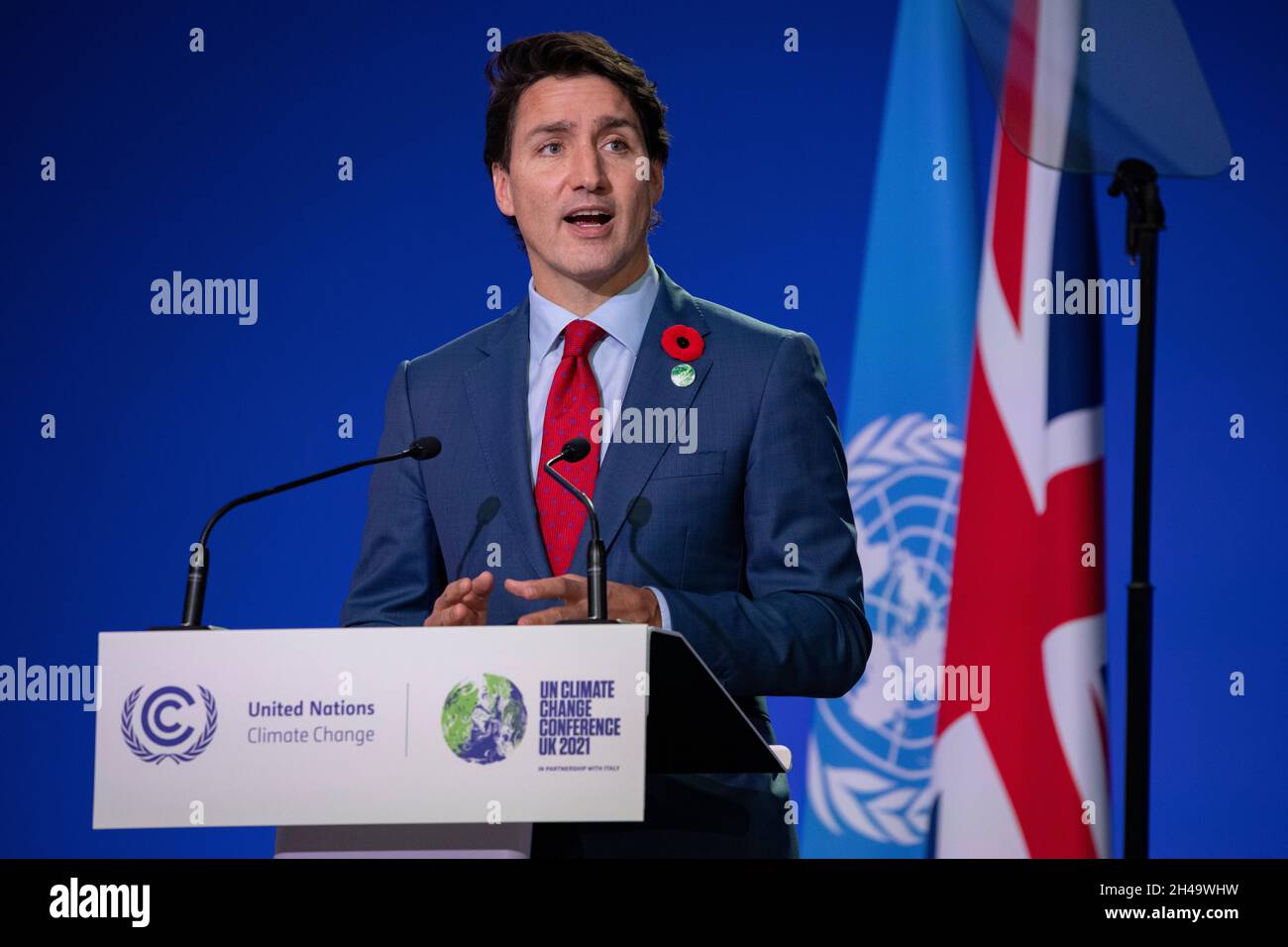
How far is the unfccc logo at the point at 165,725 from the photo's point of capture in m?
1.72

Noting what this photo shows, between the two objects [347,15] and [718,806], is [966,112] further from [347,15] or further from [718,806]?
[718,806]

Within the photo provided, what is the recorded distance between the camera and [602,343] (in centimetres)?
260

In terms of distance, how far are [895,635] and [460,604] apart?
1.95 metres

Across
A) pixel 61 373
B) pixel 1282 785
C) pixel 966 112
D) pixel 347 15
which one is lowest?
pixel 1282 785

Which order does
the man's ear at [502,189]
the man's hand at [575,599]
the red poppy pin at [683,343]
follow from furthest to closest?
the man's ear at [502,189] → the red poppy pin at [683,343] → the man's hand at [575,599]

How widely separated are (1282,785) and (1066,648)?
0.71 meters

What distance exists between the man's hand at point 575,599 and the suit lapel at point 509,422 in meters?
0.38

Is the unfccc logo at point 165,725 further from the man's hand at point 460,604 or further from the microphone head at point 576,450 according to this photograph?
the microphone head at point 576,450

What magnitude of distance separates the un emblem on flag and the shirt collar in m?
1.27

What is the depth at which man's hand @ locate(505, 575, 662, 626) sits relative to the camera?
5.86 ft

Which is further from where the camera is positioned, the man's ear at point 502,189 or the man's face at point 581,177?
the man's ear at point 502,189

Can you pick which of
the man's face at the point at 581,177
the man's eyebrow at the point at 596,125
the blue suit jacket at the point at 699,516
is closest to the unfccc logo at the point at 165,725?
the blue suit jacket at the point at 699,516
